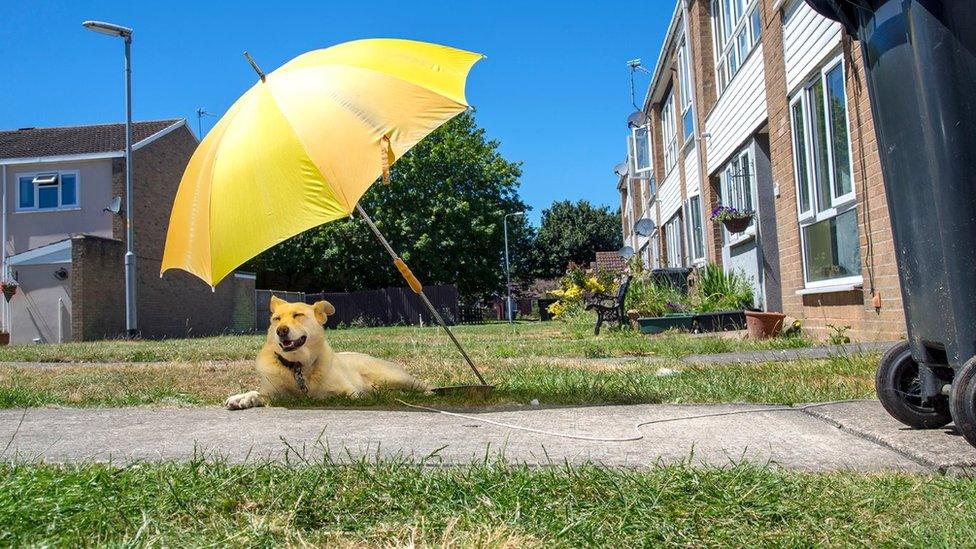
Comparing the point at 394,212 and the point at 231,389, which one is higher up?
the point at 394,212

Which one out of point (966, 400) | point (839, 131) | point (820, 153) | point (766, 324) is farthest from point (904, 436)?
point (766, 324)

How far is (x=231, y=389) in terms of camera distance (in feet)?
19.9

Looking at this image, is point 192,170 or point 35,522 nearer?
point 35,522

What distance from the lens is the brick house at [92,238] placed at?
23.6m

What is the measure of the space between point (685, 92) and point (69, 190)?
20.3 m

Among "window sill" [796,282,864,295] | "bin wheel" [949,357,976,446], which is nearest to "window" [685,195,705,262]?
"window sill" [796,282,864,295]

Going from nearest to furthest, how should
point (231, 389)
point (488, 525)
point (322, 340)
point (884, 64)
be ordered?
point (488, 525), point (884, 64), point (322, 340), point (231, 389)

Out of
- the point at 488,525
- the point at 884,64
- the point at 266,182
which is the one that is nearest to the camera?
the point at 488,525

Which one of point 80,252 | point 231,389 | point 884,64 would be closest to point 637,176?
point 80,252

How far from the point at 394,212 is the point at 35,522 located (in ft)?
127

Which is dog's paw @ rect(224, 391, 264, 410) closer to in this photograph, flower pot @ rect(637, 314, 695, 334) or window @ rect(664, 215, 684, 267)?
flower pot @ rect(637, 314, 695, 334)

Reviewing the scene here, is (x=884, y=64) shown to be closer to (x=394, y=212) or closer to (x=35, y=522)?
(x=35, y=522)

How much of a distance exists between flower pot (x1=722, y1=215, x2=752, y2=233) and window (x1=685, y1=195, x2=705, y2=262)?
17.7 ft

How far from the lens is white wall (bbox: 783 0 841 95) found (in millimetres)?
8836
